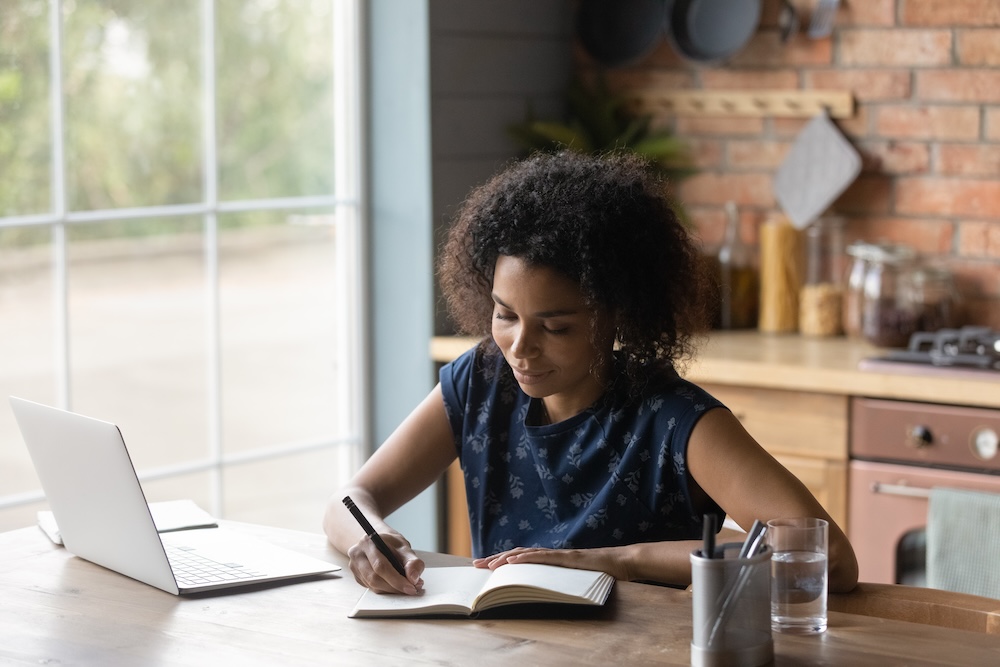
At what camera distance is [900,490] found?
2.87 metres

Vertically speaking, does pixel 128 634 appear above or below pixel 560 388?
below

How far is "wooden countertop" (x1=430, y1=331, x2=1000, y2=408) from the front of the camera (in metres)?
2.78

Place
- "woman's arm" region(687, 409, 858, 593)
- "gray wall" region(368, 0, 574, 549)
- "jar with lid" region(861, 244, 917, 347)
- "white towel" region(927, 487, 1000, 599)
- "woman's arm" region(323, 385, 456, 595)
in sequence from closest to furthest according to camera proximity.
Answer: "woman's arm" region(687, 409, 858, 593), "woman's arm" region(323, 385, 456, 595), "white towel" region(927, 487, 1000, 599), "jar with lid" region(861, 244, 917, 347), "gray wall" region(368, 0, 574, 549)

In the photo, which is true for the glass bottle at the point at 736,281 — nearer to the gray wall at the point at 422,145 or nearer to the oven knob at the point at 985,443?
the gray wall at the point at 422,145

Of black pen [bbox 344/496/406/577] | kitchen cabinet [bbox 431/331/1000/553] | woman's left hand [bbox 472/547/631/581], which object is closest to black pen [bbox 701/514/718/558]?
woman's left hand [bbox 472/547/631/581]

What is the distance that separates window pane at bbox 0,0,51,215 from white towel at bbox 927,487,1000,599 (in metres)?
1.95

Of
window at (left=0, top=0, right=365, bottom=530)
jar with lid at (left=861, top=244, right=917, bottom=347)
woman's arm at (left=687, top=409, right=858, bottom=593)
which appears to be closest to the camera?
woman's arm at (left=687, top=409, right=858, bottom=593)

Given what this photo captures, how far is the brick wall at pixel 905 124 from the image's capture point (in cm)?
325

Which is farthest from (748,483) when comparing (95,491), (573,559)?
(95,491)

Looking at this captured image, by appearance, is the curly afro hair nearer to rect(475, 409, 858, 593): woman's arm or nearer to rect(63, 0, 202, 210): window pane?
rect(475, 409, 858, 593): woman's arm

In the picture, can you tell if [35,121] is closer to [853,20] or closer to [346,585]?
[346,585]

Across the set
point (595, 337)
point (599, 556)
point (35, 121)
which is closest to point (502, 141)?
point (35, 121)

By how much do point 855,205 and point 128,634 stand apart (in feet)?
8.00

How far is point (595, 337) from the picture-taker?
1952mm
